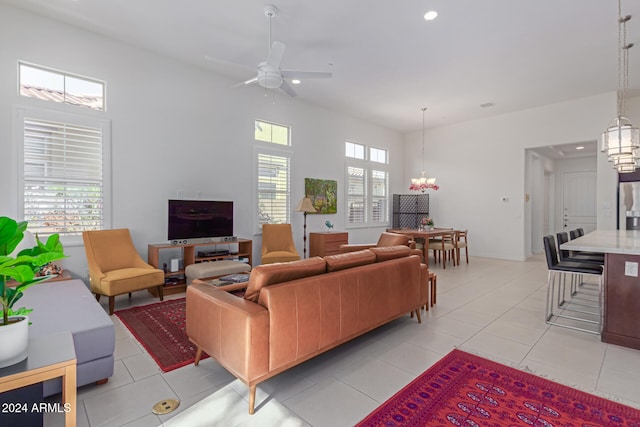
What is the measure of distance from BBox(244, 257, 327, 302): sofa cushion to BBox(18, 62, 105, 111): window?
153 inches

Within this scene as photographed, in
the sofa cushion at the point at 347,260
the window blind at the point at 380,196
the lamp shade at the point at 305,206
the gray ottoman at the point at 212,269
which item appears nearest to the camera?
the sofa cushion at the point at 347,260

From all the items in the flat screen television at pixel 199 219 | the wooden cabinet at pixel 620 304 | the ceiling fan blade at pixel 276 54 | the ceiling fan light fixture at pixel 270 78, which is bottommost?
the wooden cabinet at pixel 620 304

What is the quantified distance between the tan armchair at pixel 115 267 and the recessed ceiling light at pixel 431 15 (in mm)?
4568

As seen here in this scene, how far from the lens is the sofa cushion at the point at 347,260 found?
248cm

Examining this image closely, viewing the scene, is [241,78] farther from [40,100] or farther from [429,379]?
[429,379]

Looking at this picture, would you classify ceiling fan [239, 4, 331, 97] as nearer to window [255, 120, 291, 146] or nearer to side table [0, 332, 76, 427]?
window [255, 120, 291, 146]

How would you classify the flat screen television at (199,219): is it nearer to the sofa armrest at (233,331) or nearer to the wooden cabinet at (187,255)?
the wooden cabinet at (187,255)

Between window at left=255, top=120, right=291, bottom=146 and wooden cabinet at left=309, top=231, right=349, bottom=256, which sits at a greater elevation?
window at left=255, top=120, right=291, bottom=146

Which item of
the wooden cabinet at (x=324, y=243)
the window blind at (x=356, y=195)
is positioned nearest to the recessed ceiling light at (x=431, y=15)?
the wooden cabinet at (x=324, y=243)

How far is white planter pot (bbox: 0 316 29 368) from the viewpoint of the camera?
1.36 metres

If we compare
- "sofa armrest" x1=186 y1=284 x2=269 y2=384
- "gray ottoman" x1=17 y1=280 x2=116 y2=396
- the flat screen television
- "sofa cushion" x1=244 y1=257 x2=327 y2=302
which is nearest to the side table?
"gray ottoman" x1=17 y1=280 x2=116 y2=396

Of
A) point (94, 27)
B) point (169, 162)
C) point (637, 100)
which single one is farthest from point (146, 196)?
point (637, 100)

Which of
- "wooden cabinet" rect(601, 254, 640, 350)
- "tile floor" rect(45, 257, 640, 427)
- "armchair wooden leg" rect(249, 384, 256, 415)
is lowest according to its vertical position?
"tile floor" rect(45, 257, 640, 427)

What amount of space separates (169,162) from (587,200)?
34.3 ft
